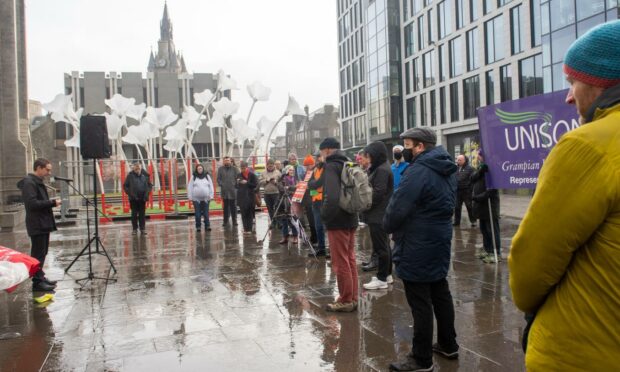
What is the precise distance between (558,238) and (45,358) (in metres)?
4.41

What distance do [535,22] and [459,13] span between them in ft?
27.1

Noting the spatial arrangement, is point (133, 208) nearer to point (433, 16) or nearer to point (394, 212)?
point (394, 212)

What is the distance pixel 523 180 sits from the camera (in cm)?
677

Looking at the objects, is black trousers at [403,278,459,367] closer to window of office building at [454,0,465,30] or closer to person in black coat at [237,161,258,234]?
person in black coat at [237,161,258,234]

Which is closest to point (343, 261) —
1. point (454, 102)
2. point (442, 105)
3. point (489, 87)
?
point (489, 87)

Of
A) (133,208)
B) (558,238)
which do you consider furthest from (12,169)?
(558,238)

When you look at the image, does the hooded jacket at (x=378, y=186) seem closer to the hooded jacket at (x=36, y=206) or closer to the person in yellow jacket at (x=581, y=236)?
the hooded jacket at (x=36, y=206)

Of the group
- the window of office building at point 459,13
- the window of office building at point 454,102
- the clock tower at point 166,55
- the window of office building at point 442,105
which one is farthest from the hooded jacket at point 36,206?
the clock tower at point 166,55

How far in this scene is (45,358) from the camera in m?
4.23

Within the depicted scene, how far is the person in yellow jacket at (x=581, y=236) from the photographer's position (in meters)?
1.34

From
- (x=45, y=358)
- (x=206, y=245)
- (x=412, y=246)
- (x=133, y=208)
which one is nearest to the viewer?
(x=412, y=246)

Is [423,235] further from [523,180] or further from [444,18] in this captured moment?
[444,18]

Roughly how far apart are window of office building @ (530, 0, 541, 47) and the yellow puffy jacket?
29.1 m

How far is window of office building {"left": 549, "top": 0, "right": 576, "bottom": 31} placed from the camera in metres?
22.2
